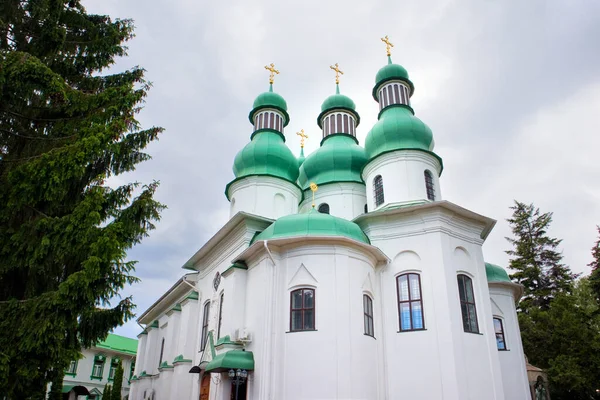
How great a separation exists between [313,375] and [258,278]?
352cm

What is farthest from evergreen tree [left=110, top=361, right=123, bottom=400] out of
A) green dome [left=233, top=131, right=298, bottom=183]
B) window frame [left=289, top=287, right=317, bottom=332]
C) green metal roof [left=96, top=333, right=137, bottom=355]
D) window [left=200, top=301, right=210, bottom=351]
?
window frame [left=289, top=287, right=317, bottom=332]

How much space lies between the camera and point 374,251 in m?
14.9

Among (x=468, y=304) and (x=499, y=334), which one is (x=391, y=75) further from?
(x=499, y=334)

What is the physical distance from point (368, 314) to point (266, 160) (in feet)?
29.4

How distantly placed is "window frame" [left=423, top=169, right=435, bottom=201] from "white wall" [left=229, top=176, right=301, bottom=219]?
19.4 feet

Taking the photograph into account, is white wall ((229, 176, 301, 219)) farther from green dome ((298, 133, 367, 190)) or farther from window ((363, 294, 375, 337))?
window ((363, 294, 375, 337))

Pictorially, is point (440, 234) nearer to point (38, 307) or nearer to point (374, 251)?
point (374, 251)

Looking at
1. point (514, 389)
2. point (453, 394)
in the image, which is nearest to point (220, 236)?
point (453, 394)

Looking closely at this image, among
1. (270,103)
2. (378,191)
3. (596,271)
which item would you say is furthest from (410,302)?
(596,271)

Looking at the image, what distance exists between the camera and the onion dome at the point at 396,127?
1828 centimetres

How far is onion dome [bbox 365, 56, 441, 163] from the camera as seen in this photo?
18281mm

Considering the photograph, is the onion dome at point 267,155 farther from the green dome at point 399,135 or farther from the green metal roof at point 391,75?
the green metal roof at point 391,75

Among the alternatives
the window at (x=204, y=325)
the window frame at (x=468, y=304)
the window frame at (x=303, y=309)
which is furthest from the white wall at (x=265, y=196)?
the window frame at (x=468, y=304)

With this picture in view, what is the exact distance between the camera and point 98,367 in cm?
3428
